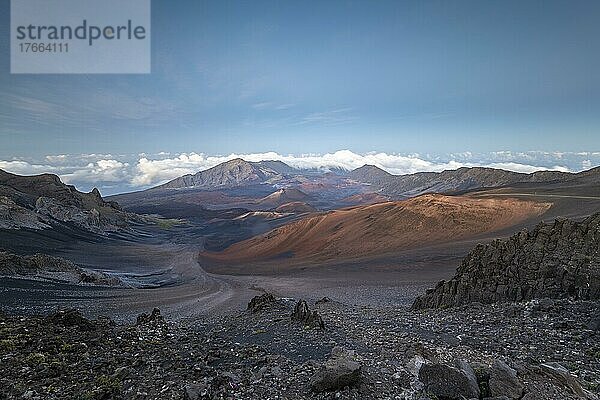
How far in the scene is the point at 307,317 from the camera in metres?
13.2

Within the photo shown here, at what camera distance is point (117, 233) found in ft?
249

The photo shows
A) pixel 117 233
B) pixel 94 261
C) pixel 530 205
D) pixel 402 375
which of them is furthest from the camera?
pixel 117 233

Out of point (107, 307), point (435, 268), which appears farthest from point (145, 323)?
point (435, 268)

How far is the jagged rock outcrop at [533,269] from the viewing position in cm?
1388

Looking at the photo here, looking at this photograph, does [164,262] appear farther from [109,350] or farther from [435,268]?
[109,350]

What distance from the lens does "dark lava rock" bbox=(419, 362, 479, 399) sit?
709 centimetres

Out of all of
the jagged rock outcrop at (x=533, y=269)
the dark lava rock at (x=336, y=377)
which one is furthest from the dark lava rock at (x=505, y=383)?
the jagged rock outcrop at (x=533, y=269)

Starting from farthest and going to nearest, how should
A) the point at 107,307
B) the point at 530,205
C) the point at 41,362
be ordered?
the point at 530,205 → the point at 107,307 → the point at 41,362

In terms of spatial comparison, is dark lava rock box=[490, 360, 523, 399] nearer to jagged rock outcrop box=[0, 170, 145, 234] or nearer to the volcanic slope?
the volcanic slope

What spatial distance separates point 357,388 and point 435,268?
2679 centimetres

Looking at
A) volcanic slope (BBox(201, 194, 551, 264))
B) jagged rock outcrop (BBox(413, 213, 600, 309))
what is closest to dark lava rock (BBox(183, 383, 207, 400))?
jagged rock outcrop (BBox(413, 213, 600, 309))

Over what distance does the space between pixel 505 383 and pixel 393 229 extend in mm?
41397

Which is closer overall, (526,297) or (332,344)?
(332,344)

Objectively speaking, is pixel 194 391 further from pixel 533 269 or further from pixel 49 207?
pixel 49 207
